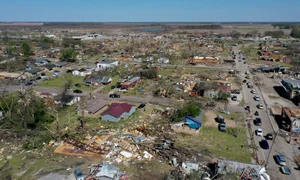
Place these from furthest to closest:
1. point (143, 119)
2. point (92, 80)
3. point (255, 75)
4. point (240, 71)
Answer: point (240, 71) < point (255, 75) < point (92, 80) < point (143, 119)

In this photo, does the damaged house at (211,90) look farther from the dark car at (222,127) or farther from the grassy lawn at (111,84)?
the grassy lawn at (111,84)

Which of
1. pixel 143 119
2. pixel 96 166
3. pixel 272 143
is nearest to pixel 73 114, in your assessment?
pixel 143 119

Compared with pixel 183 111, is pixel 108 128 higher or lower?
lower

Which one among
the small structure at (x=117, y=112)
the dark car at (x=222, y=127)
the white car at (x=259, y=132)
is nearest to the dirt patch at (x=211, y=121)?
the dark car at (x=222, y=127)

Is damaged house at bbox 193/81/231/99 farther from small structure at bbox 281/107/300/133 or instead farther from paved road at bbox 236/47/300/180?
small structure at bbox 281/107/300/133

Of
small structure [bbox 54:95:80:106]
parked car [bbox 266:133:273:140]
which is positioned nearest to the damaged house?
parked car [bbox 266:133:273:140]

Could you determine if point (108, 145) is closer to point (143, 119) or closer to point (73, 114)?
point (143, 119)

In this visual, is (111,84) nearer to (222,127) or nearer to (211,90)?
(211,90)

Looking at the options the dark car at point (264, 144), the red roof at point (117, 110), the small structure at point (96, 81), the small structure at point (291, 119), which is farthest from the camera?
the small structure at point (96, 81)
